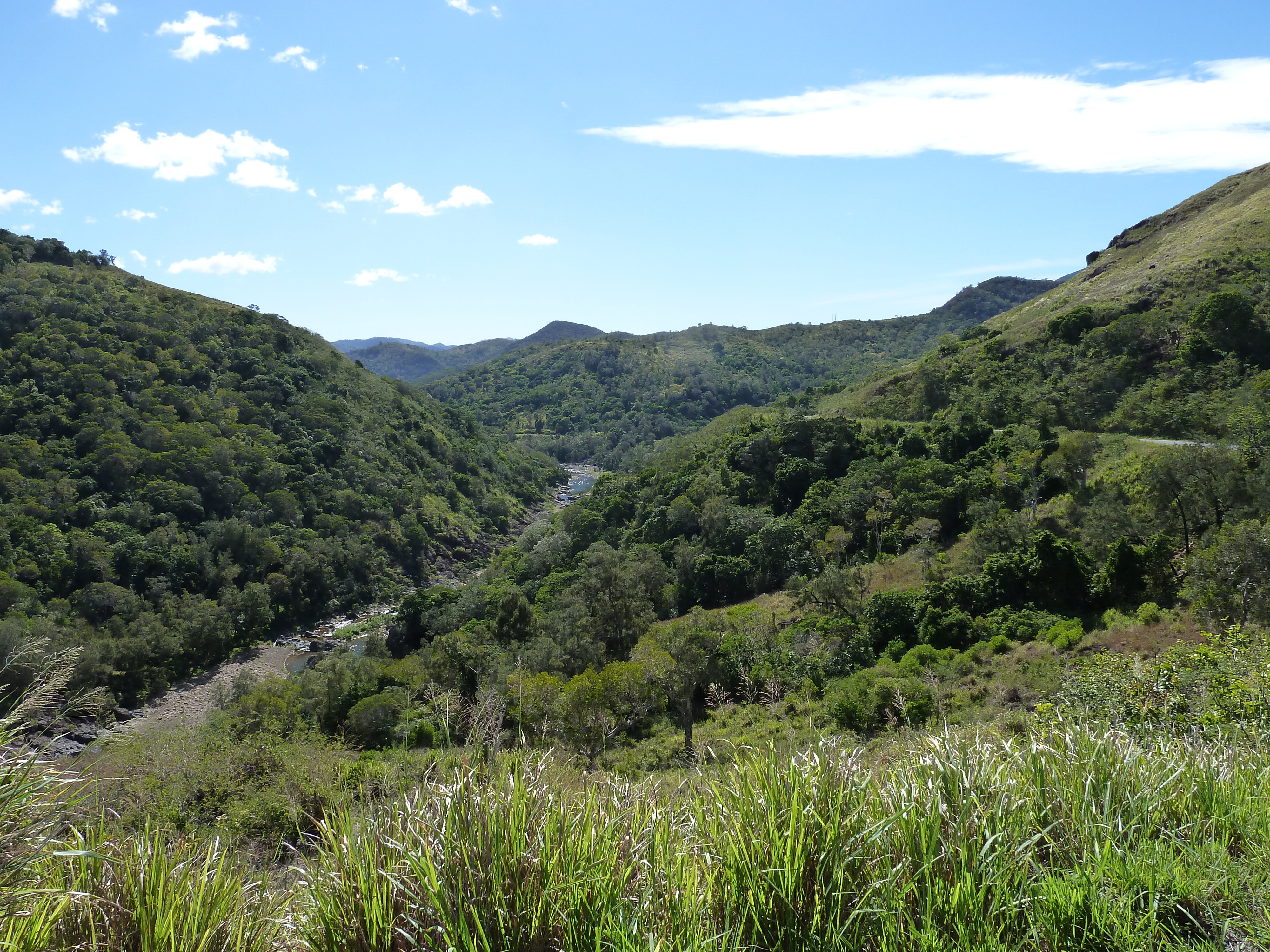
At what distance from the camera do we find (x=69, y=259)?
7856 cm

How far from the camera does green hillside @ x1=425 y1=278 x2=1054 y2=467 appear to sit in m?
146

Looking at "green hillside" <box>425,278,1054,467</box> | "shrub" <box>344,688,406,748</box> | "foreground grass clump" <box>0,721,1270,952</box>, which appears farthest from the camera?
"green hillside" <box>425,278,1054,467</box>

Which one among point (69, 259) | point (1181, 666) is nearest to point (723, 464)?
point (1181, 666)

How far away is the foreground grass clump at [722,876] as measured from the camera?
10.9 ft

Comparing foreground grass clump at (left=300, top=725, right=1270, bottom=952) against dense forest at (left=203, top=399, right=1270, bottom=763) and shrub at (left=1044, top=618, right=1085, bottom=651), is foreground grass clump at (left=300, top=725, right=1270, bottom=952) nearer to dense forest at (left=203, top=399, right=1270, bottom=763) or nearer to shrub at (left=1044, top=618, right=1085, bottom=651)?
dense forest at (left=203, top=399, right=1270, bottom=763)

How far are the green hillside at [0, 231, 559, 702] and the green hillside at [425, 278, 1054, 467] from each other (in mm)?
58244

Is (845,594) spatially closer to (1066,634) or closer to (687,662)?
(687,662)

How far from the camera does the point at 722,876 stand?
377 centimetres

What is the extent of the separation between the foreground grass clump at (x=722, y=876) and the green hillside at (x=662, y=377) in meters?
121

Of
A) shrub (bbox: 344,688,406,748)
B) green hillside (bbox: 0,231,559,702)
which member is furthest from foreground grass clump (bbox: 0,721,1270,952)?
green hillside (bbox: 0,231,559,702)

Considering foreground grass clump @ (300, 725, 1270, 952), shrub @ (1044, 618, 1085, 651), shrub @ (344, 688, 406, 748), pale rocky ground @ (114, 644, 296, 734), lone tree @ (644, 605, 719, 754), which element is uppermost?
foreground grass clump @ (300, 725, 1270, 952)

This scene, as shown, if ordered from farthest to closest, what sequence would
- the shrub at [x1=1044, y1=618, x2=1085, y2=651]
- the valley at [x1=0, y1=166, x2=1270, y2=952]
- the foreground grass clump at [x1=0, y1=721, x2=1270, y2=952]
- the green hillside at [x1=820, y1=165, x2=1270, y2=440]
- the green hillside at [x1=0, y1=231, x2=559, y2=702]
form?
the green hillside at [x1=0, y1=231, x2=559, y2=702], the green hillside at [x1=820, y1=165, x2=1270, y2=440], the shrub at [x1=1044, y1=618, x2=1085, y2=651], the valley at [x1=0, y1=166, x2=1270, y2=952], the foreground grass clump at [x1=0, y1=721, x2=1270, y2=952]

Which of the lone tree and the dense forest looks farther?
the lone tree

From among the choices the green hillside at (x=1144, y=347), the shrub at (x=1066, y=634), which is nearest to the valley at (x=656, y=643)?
the shrub at (x=1066, y=634)
